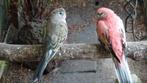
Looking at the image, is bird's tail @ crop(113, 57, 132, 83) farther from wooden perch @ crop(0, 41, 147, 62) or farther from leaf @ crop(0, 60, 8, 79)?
leaf @ crop(0, 60, 8, 79)

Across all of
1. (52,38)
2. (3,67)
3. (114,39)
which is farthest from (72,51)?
(3,67)

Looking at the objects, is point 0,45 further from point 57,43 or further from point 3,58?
point 57,43

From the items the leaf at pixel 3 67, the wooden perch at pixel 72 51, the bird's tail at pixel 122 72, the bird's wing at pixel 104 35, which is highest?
the bird's wing at pixel 104 35

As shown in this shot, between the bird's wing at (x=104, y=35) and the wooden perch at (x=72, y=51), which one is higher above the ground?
the bird's wing at (x=104, y=35)

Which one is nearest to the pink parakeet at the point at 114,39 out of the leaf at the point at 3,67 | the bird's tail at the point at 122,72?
the bird's tail at the point at 122,72

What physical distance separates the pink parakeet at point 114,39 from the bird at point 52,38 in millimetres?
215

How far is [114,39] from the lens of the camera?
2010 mm

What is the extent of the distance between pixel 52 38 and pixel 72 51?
133 millimetres

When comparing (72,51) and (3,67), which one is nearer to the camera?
(72,51)

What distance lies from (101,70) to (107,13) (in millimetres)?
1210

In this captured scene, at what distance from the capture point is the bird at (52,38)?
6.47ft

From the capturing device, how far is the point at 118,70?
197 centimetres

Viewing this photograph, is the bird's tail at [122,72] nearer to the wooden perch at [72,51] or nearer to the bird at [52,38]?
the wooden perch at [72,51]

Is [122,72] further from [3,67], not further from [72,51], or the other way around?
[3,67]
